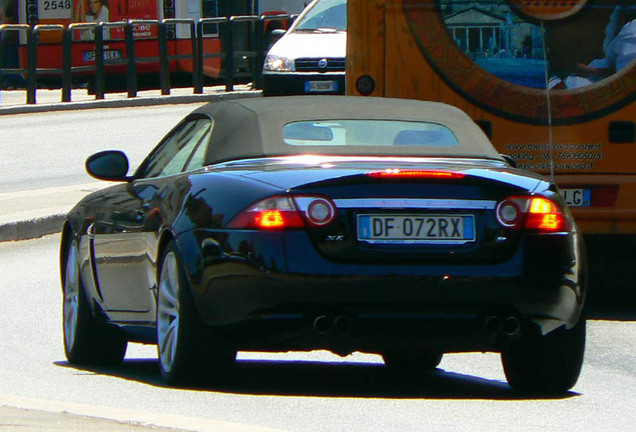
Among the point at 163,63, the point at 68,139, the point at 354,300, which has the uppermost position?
the point at 354,300

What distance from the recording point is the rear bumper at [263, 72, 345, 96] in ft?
76.2

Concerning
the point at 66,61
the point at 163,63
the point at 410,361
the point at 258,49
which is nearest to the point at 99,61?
the point at 66,61

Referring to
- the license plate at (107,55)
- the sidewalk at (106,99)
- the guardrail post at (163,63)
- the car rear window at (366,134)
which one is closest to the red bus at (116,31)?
the license plate at (107,55)

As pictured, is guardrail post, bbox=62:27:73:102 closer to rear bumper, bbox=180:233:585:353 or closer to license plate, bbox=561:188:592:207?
license plate, bbox=561:188:592:207

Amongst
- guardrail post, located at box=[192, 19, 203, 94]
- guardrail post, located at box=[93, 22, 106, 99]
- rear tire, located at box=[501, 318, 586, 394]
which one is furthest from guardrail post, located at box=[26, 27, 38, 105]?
rear tire, located at box=[501, 318, 586, 394]

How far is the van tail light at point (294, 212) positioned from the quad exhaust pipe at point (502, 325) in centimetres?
75

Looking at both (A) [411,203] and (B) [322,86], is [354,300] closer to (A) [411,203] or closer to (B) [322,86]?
(A) [411,203]

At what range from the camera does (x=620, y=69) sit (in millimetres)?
10469

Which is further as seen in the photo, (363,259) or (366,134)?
(366,134)

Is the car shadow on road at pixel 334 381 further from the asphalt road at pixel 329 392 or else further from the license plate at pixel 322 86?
the license plate at pixel 322 86

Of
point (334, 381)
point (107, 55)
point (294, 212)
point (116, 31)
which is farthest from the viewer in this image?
point (116, 31)

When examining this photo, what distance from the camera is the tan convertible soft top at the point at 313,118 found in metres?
7.21

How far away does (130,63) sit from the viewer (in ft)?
105

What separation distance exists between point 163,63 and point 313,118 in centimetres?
2518
